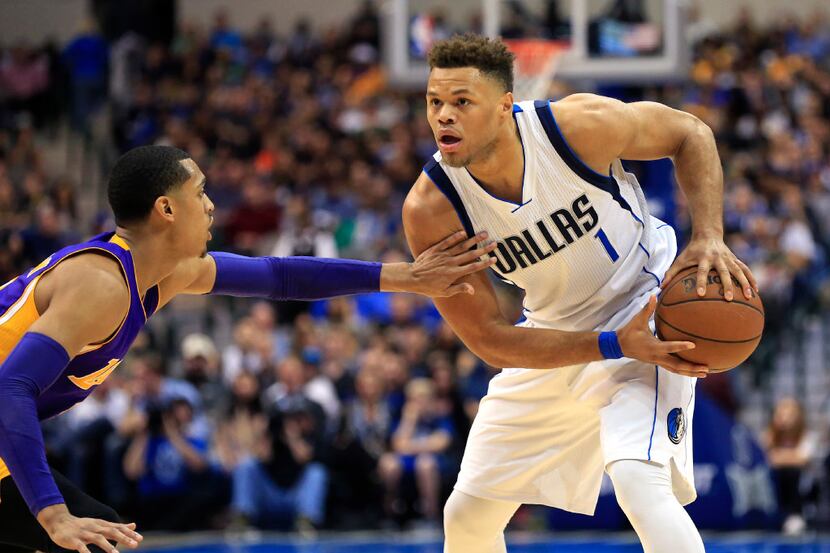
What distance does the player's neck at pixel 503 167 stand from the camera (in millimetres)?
4547

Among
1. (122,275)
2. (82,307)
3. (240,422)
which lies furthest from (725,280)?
(240,422)

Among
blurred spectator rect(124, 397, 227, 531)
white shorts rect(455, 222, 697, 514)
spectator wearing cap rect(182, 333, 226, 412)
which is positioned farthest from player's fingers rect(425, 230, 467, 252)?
spectator wearing cap rect(182, 333, 226, 412)

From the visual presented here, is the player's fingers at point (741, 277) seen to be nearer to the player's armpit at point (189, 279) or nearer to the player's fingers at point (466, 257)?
the player's fingers at point (466, 257)

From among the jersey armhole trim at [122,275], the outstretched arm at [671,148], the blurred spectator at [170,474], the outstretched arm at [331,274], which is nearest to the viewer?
the jersey armhole trim at [122,275]

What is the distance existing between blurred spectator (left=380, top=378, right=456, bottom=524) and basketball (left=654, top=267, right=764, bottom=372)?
5.84m

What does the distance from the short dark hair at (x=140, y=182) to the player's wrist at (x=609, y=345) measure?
5.25 ft

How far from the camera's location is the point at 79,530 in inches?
136

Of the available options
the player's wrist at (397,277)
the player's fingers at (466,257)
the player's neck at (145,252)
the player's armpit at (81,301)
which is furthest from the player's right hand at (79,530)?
the player's fingers at (466,257)

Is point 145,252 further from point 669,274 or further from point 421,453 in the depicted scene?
point 421,453

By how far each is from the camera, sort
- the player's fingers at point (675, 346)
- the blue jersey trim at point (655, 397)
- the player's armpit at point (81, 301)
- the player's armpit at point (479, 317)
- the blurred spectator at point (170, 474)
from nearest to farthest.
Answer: the player's armpit at point (81, 301), the player's fingers at point (675, 346), the blue jersey trim at point (655, 397), the player's armpit at point (479, 317), the blurred spectator at point (170, 474)

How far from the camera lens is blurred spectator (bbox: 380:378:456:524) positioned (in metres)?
9.95

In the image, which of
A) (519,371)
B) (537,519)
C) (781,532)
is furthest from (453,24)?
(519,371)

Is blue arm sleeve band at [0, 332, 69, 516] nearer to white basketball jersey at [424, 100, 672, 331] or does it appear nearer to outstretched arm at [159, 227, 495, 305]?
outstretched arm at [159, 227, 495, 305]

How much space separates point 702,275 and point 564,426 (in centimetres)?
86
